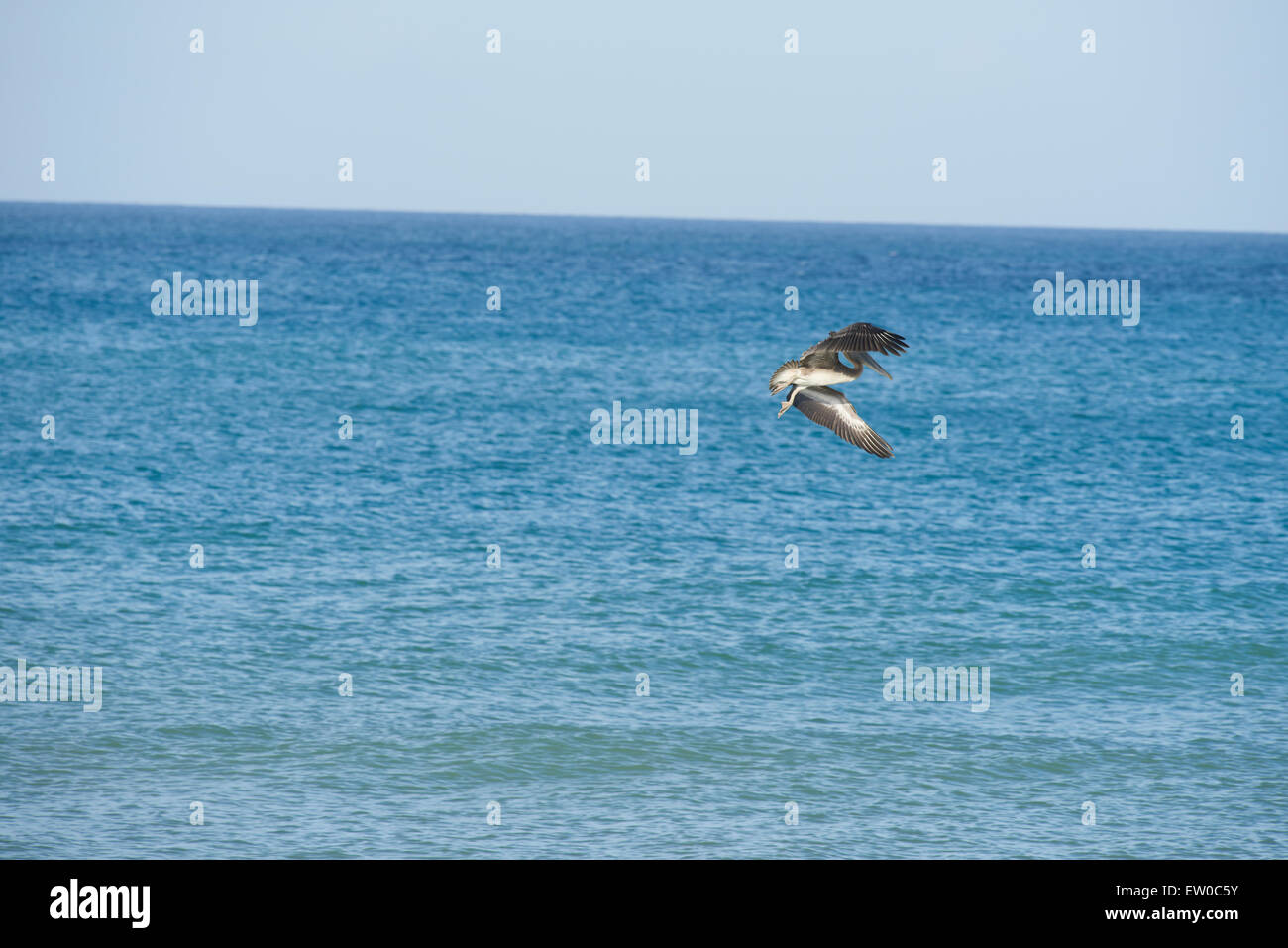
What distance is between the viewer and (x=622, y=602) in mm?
32844

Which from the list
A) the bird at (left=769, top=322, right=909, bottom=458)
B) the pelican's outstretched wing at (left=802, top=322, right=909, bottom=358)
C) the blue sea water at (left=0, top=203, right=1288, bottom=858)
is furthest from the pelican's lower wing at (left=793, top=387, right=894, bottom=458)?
the blue sea water at (left=0, top=203, right=1288, bottom=858)

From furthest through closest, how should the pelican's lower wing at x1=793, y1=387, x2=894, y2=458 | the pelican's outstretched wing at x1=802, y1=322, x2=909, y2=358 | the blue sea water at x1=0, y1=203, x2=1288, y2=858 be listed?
the blue sea water at x1=0, y1=203, x2=1288, y2=858
the pelican's lower wing at x1=793, y1=387, x2=894, y2=458
the pelican's outstretched wing at x1=802, y1=322, x2=909, y2=358

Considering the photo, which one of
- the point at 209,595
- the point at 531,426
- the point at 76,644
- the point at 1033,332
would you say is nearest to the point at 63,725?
the point at 76,644

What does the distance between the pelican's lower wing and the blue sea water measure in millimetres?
9778

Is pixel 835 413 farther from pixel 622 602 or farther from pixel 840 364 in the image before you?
pixel 622 602

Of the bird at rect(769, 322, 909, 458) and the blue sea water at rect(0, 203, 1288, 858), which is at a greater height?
the bird at rect(769, 322, 909, 458)

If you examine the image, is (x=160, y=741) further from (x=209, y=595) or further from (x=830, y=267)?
(x=830, y=267)

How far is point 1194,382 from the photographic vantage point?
6800cm

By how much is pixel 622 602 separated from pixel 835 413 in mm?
20868

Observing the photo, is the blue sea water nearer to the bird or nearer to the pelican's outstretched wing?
the bird

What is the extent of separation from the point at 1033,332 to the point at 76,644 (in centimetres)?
6463

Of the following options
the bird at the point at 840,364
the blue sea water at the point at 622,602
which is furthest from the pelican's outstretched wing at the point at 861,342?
the blue sea water at the point at 622,602

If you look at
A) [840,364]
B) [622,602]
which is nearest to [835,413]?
[840,364]

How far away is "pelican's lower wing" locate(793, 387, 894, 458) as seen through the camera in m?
12.3
